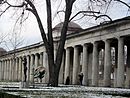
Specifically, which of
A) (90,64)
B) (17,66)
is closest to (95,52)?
(90,64)

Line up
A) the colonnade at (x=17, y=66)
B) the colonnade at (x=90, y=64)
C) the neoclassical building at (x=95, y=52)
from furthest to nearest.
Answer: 1. the colonnade at (x=17, y=66)
2. the colonnade at (x=90, y=64)
3. the neoclassical building at (x=95, y=52)

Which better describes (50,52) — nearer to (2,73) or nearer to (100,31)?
(100,31)

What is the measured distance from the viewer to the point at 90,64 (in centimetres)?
7800

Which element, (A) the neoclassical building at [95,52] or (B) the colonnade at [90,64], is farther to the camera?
(B) the colonnade at [90,64]

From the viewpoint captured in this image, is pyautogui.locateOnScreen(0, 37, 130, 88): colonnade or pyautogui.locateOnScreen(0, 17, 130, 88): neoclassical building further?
pyautogui.locateOnScreen(0, 37, 130, 88): colonnade

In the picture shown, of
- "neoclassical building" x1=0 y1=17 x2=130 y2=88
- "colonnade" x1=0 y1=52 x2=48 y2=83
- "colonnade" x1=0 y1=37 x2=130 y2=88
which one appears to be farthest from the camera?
"colonnade" x1=0 y1=52 x2=48 y2=83

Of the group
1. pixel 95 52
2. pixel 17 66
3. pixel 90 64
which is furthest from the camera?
pixel 17 66

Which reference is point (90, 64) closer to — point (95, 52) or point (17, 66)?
point (95, 52)

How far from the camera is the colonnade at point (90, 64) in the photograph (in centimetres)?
5688

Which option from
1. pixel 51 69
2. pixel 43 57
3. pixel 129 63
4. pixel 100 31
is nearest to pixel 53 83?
pixel 51 69

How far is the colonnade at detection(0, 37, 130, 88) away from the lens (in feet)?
187

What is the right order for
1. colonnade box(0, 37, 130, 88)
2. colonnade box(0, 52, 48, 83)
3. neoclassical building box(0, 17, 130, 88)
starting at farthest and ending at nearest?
colonnade box(0, 52, 48, 83) → colonnade box(0, 37, 130, 88) → neoclassical building box(0, 17, 130, 88)

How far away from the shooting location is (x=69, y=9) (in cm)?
3497

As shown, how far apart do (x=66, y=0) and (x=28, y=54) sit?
7361cm
